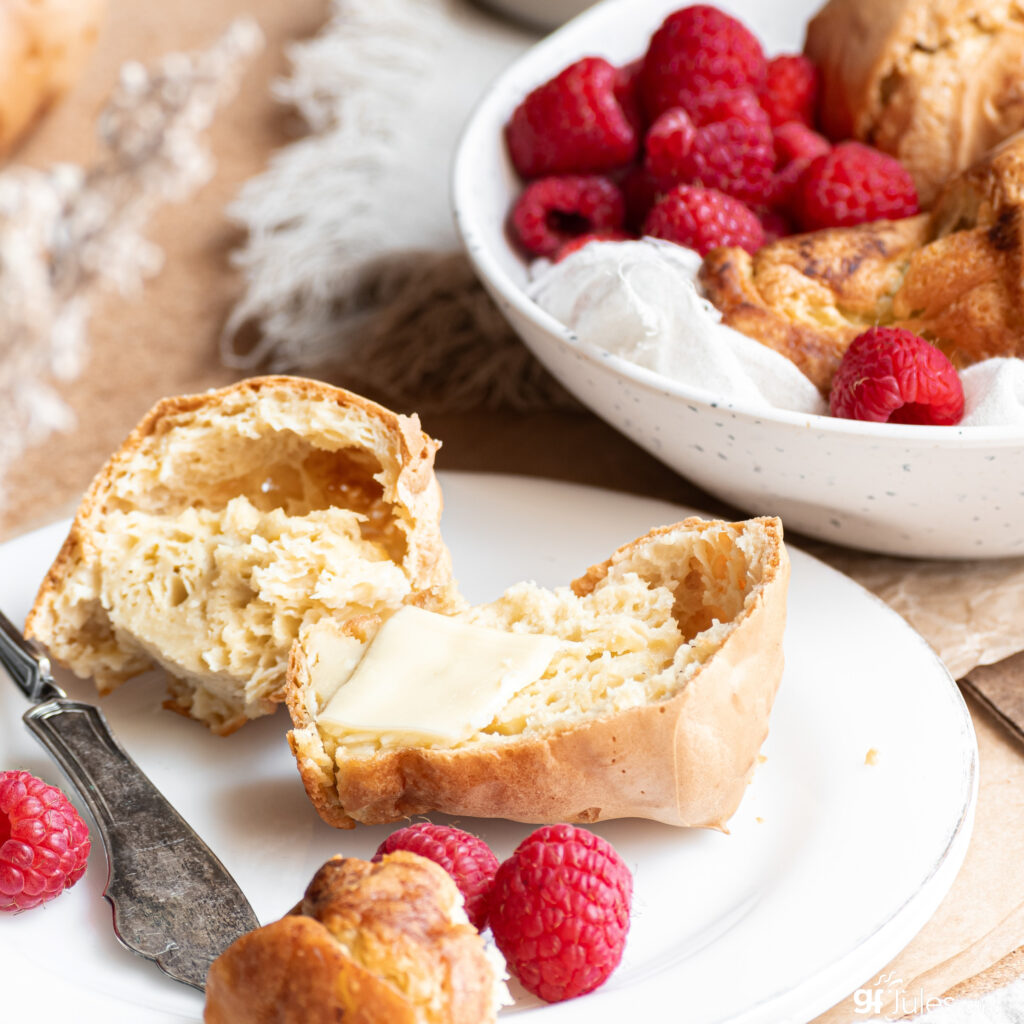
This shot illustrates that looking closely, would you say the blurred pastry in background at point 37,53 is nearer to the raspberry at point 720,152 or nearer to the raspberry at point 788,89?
the raspberry at point 720,152

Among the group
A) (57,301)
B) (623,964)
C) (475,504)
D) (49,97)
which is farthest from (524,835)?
(49,97)

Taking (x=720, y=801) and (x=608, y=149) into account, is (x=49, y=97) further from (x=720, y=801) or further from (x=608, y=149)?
(x=720, y=801)

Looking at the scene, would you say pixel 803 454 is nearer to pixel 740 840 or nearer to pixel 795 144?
pixel 740 840

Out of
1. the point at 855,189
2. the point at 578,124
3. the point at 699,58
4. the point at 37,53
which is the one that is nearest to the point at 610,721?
the point at 855,189

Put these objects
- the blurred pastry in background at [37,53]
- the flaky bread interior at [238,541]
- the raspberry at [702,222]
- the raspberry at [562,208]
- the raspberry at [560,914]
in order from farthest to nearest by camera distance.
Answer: the blurred pastry in background at [37,53] → the raspberry at [562,208] → the raspberry at [702,222] → the flaky bread interior at [238,541] → the raspberry at [560,914]

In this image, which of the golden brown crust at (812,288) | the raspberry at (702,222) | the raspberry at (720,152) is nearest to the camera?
the golden brown crust at (812,288)

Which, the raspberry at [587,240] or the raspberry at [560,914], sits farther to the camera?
the raspberry at [587,240]

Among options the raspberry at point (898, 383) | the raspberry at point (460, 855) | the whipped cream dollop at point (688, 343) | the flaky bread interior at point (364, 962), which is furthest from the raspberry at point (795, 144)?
the flaky bread interior at point (364, 962)

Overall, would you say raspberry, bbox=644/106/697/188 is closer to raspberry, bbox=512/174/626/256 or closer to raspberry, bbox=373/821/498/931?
raspberry, bbox=512/174/626/256
